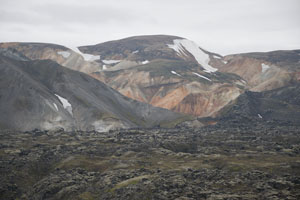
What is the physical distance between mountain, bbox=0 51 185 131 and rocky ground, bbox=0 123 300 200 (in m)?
12.8

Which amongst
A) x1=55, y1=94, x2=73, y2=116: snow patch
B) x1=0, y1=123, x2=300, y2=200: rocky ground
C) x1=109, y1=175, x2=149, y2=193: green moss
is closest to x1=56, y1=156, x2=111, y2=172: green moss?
x1=0, y1=123, x2=300, y2=200: rocky ground

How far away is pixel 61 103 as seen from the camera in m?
156

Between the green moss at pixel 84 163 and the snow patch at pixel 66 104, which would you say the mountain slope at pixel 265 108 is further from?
the green moss at pixel 84 163

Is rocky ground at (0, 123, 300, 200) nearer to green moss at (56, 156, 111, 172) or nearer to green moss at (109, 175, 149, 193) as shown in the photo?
green moss at (109, 175, 149, 193)

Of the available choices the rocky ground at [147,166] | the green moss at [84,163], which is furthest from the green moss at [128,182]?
the green moss at [84,163]

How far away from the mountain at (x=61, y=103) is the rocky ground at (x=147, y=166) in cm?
1281

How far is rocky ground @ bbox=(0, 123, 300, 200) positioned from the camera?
70.4 meters

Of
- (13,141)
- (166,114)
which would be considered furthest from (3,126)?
(166,114)

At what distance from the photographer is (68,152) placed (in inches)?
3969

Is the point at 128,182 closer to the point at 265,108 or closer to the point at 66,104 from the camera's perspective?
the point at 66,104

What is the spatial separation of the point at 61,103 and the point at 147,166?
7509cm

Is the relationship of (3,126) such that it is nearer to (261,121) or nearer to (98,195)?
(98,195)

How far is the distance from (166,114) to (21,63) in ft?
215

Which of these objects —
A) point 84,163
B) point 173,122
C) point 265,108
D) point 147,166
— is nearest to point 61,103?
point 173,122
